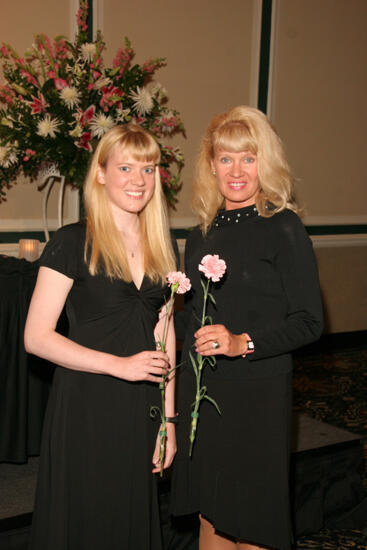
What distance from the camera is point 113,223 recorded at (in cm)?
185

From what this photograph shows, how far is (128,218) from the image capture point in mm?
1897

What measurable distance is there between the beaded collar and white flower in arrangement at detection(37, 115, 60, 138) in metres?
1.48

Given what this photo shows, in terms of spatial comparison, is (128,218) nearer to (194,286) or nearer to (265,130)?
(194,286)

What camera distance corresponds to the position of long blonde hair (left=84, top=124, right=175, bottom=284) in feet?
5.90

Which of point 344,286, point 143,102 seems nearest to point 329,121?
point 344,286

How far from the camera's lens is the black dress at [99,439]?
1.82 m

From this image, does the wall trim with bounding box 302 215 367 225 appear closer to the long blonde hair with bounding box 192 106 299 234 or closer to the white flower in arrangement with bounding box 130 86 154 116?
the white flower in arrangement with bounding box 130 86 154 116

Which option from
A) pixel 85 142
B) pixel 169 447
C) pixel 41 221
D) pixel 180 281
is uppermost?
pixel 85 142

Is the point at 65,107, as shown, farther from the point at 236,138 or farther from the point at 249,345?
the point at 249,345

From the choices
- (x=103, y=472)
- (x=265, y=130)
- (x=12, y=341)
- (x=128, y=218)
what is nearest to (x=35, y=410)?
(x=12, y=341)

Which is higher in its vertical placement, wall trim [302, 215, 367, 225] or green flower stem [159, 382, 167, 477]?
wall trim [302, 215, 367, 225]

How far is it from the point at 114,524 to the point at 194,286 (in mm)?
755

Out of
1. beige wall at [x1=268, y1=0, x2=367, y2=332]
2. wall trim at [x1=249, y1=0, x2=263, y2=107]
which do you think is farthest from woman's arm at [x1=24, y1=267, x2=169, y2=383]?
beige wall at [x1=268, y1=0, x2=367, y2=332]

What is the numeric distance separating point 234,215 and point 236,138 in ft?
0.80
